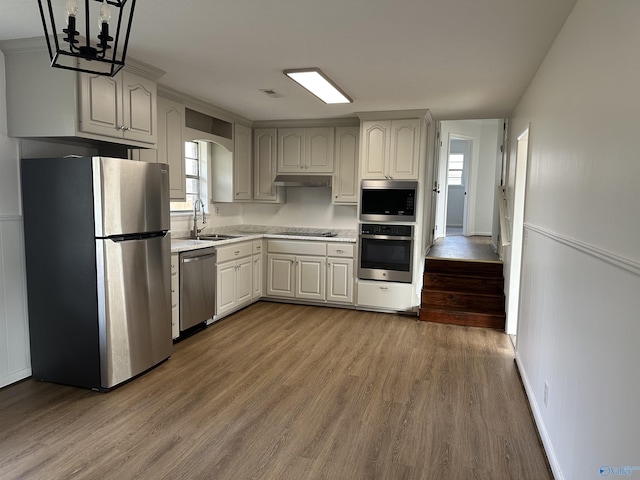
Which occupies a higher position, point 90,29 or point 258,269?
point 90,29

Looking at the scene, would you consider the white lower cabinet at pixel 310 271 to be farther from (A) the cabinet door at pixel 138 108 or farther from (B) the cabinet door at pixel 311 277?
(A) the cabinet door at pixel 138 108

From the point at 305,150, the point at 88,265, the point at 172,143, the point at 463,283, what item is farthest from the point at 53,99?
the point at 463,283

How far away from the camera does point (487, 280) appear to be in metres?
5.07

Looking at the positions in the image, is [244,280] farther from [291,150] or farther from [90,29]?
[90,29]

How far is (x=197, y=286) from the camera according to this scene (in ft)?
13.7

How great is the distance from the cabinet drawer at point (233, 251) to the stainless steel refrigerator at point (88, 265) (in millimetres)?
1350

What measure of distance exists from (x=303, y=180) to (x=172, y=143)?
1863mm

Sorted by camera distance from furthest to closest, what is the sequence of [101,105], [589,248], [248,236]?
[248,236] → [101,105] → [589,248]

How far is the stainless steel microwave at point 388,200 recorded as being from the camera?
Result: 4977 mm

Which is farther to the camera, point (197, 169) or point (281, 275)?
point (281, 275)

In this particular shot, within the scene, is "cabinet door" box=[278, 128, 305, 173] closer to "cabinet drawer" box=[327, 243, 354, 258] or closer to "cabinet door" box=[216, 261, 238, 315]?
"cabinet drawer" box=[327, 243, 354, 258]

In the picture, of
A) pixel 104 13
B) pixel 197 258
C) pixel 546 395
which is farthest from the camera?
pixel 197 258

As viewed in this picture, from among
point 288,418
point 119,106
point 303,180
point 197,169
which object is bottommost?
point 288,418

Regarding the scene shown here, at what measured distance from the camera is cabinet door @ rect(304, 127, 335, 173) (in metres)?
5.51
